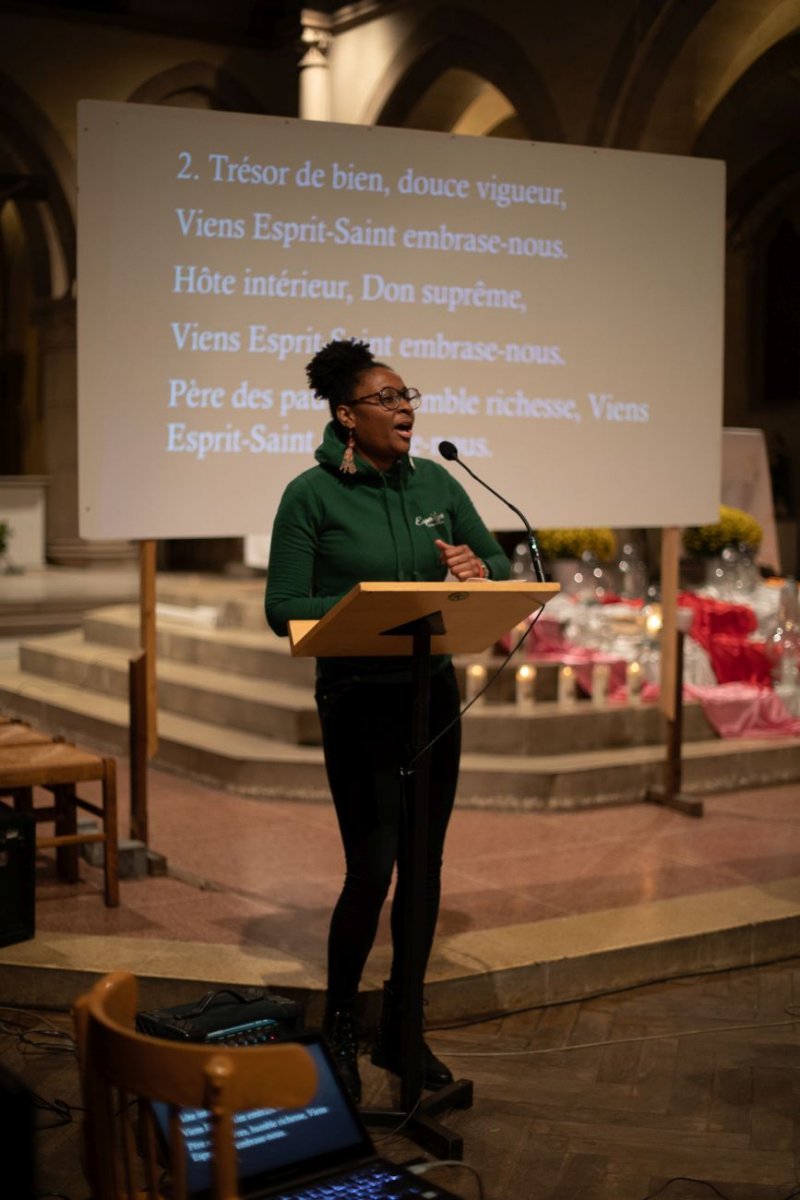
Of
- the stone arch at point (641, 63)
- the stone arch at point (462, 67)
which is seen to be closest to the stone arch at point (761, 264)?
the stone arch at point (462, 67)

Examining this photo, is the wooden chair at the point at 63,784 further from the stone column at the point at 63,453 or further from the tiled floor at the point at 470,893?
the stone column at the point at 63,453

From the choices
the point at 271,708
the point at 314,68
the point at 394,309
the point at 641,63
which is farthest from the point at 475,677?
the point at 314,68

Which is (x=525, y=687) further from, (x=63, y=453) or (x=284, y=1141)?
(x=63, y=453)

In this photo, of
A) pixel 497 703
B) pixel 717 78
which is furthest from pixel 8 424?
A: pixel 497 703

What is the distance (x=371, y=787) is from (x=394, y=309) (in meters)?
2.04

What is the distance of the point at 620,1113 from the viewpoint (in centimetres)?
317

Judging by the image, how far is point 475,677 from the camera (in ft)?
20.2

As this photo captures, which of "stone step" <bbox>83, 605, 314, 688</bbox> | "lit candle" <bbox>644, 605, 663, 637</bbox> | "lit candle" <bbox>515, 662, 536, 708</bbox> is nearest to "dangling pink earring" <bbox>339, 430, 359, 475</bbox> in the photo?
"lit candle" <bbox>515, 662, 536, 708</bbox>

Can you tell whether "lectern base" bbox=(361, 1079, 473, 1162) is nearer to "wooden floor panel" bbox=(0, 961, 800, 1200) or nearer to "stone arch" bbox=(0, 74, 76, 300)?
"wooden floor panel" bbox=(0, 961, 800, 1200)

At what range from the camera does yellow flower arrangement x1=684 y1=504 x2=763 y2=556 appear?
25.6 ft

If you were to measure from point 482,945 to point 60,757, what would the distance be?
1389 millimetres

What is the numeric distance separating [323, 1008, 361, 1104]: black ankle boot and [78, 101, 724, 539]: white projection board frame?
1.71 metres

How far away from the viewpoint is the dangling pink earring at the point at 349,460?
10.1 feet

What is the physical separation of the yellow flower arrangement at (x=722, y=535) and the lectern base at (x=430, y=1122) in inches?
197
